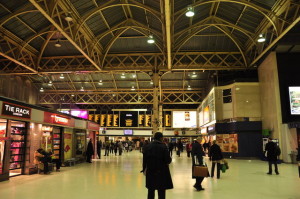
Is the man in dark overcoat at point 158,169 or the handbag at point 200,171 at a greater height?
the man in dark overcoat at point 158,169

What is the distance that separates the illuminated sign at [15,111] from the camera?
9.65m

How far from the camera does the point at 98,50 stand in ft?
68.1

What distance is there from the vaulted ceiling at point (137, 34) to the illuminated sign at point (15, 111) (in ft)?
15.3

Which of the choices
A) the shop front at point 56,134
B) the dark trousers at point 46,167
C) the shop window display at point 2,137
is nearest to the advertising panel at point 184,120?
the shop front at point 56,134

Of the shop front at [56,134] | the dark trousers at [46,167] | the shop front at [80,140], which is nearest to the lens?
the dark trousers at [46,167]

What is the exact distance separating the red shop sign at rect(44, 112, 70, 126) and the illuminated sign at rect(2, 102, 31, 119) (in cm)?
167

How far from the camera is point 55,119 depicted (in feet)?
45.4

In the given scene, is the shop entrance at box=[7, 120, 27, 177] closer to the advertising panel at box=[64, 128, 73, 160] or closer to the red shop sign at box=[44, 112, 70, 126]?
the red shop sign at box=[44, 112, 70, 126]

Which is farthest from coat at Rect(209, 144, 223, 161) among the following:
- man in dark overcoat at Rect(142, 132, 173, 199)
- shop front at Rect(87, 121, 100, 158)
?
shop front at Rect(87, 121, 100, 158)

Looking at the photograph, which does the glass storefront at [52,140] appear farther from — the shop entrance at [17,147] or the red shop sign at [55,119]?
the shop entrance at [17,147]

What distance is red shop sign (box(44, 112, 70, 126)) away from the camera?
13.0 meters

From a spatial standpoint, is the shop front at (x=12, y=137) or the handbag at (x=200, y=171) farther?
the shop front at (x=12, y=137)

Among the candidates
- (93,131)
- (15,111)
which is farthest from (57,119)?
(93,131)

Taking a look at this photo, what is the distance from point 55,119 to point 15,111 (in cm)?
360
